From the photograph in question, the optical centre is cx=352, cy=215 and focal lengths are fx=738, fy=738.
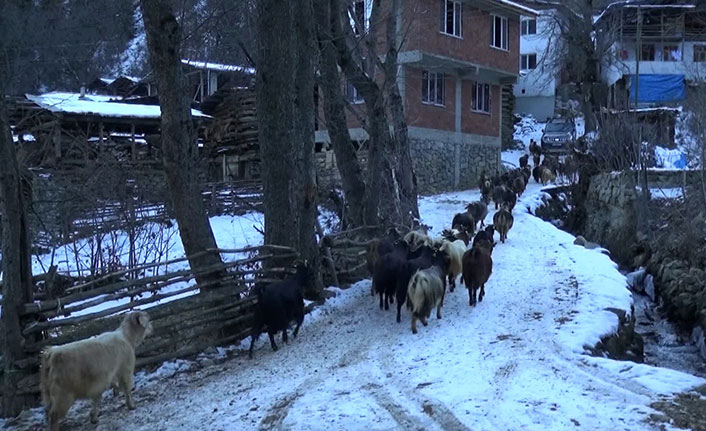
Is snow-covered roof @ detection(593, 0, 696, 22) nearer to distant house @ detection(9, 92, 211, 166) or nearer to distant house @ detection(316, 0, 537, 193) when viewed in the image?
distant house @ detection(316, 0, 537, 193)

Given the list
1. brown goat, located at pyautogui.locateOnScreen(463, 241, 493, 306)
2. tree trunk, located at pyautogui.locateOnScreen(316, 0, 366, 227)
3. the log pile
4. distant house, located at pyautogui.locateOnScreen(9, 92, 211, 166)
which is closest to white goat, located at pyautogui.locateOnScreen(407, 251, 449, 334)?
brown goat, located at pyautogui.locateOnScreen(463, 241, 493, 306)

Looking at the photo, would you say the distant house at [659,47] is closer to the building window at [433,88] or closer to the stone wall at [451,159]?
the stone wall at [451,159]

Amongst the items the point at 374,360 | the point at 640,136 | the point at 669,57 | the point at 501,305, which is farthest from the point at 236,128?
the point at 669,57

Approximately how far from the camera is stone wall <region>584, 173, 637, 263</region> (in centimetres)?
2356

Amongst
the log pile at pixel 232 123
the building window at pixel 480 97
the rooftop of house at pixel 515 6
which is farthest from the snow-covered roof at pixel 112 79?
the rooftop of house at pixel 515 6

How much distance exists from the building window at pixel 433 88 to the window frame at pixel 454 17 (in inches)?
73.7

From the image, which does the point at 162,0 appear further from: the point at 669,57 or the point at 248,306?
the point at 669,57

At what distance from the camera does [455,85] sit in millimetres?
34375

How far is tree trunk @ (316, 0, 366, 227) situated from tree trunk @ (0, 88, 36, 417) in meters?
9.27

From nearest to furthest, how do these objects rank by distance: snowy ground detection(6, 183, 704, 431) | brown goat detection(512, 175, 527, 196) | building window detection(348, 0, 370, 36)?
1. snowy ground detection(6, 183, 704, 431)
2. building window detection(348, 0, 370, 36)
3. brown goat detection(512, 175, 527, 196)

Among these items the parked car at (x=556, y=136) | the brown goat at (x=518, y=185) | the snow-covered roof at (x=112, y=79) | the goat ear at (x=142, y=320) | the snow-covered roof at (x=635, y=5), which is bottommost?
the goat ear at (x=142, y=320)

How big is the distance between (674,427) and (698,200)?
14121 millimetres

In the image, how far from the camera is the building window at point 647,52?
52.0 m

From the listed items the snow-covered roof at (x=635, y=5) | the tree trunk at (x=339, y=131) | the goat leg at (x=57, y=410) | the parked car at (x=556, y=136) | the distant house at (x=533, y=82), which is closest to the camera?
the goat leg at (x=57, y=410)
